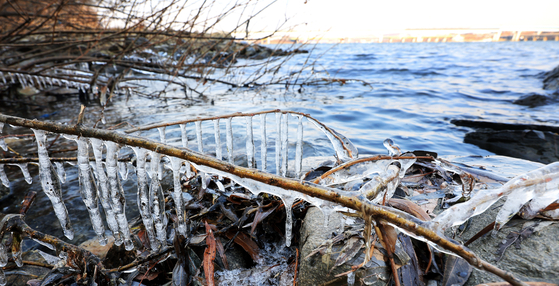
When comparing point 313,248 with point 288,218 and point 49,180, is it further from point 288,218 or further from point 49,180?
point 49,180

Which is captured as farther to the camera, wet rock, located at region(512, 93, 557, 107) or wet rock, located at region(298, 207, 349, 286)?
wet rock, located at region(512, 93, 557, 107)

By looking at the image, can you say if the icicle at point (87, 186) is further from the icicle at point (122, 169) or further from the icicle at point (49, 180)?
the icicle at point (122, 169)

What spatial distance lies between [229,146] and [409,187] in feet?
4.33

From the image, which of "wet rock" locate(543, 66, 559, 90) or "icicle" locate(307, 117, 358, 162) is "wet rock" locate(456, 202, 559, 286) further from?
"wet rock" locate(543, 66, 559, 90)

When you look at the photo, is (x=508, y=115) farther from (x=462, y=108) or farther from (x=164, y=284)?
(x=164, y=284)

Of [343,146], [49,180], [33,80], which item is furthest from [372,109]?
[33,80]

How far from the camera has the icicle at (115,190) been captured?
1032 millimetres

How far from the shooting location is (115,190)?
3.92 ft

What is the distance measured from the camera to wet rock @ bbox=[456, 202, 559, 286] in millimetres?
1063

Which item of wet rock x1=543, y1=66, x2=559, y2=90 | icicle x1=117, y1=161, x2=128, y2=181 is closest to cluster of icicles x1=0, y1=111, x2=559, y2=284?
icicle x1=117, y1=161, x2=128, y2=181

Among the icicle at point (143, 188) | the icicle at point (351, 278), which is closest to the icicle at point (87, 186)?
the icicle at point (143, 188)

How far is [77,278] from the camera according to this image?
1.44 m

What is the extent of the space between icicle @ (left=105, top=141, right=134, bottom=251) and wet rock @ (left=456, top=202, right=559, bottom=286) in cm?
153

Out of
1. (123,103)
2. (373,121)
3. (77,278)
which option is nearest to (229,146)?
(77,278)
